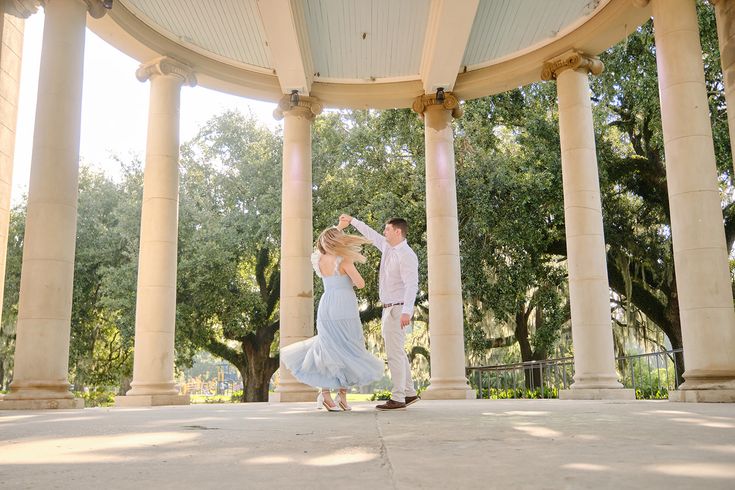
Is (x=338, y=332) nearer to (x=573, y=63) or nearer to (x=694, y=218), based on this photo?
(x=694, y=218)

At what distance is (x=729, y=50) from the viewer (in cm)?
1978

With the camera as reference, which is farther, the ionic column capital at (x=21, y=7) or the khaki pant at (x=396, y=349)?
the ionic column capital at (x=21, y=7)

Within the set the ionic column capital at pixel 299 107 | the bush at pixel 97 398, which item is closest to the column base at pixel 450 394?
the ionic column capital at pixel 299 107

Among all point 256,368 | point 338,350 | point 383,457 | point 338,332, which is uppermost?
point 338,332

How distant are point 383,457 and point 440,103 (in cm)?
2995

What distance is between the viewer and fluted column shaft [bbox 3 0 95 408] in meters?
21.0

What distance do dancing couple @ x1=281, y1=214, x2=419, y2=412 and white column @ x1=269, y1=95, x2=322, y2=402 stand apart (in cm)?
1342

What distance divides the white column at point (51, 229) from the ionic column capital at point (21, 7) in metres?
0.14

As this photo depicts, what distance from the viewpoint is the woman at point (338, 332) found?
16.8 metres

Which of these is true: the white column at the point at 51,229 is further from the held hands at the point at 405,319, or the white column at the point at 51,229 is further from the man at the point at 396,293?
the held hands at the point at 405,319

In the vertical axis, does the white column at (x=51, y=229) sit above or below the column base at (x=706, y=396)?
above

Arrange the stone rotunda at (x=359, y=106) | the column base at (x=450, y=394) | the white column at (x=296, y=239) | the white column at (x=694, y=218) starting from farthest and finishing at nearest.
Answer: the column base at (x=450, y=394) < the white column at (x=296, y=239) < the stone rotunda at (x=359, y=106) < the white column at (x=694, y=218)

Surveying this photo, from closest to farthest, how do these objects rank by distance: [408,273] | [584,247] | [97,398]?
1. [408,273]
2. [584,247]
3. [97,398]

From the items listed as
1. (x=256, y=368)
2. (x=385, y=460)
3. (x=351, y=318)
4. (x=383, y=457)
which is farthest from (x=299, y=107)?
(x=385, y=460)
